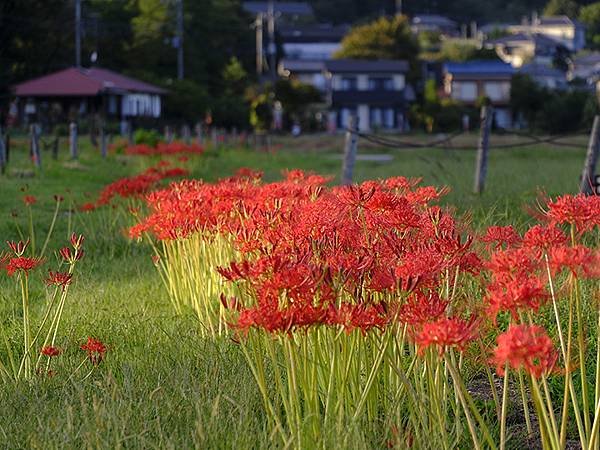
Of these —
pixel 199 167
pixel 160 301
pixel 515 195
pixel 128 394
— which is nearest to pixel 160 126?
pixel 199 167

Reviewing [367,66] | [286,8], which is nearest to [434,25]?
[286,8]

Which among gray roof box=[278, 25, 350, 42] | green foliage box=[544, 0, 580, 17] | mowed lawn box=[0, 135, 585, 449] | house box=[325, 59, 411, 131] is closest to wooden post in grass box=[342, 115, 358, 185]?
mowed lawn box=[0, 135, 585, 449]

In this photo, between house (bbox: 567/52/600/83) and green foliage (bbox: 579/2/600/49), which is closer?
house (bbox: 567/52/600/83)

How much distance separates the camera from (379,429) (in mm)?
4301

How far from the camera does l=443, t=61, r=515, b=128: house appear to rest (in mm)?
67625

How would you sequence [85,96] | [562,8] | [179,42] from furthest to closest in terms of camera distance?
[562,8]
[179,42]
[85,96]

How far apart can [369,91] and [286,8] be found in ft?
168

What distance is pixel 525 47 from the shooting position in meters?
94.0

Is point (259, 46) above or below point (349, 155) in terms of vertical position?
above

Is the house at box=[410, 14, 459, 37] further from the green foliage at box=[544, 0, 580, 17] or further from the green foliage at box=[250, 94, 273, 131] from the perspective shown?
the green foliage at box=[250, 94, 273, 131]

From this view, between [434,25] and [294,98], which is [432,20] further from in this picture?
[294,98]

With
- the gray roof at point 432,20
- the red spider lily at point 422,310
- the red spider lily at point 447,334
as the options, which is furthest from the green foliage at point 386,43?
the red spider lily at point 447,334

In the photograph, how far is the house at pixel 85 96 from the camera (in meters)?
44.2

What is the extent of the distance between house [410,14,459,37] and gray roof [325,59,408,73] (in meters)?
44.5
